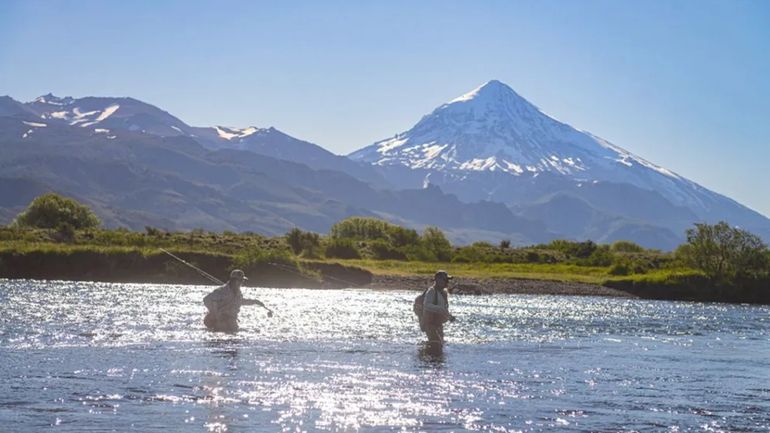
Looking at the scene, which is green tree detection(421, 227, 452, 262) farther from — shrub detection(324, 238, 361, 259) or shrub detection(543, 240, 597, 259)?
shrub detection(543, 240, 597, 259)

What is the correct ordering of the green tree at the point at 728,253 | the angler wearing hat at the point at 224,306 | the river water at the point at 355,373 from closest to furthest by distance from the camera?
the river water at the point at 355,373 → the angler wearing hat at the point at 224,306 → the green tree at the point at 728,253

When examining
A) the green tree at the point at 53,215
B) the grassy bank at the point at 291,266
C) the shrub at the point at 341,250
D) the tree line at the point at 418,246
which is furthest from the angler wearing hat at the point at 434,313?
the green tree at the point at 53,215

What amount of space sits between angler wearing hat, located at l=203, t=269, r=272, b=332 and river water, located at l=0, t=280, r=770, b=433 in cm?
94

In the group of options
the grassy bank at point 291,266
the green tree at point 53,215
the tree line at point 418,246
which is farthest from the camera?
the green tree at point 53,215

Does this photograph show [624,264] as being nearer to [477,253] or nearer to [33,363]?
[477,253]

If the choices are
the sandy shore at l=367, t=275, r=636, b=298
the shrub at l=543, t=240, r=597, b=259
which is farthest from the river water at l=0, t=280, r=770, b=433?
the shrub at l=543, t=240, r=597, b=259

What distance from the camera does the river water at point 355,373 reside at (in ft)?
70.3

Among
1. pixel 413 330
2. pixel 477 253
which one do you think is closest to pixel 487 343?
pixel 413 330

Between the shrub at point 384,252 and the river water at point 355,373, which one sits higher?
the shrub at point 384,252

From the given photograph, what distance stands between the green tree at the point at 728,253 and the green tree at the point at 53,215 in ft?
215

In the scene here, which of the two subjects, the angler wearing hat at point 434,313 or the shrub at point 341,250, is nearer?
the angler wearing hat at point 434,313

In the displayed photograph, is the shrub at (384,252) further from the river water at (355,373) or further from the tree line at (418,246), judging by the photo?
the river water at (355,373)

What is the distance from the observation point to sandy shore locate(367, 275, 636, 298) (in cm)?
8044

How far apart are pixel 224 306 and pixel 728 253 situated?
63.9 metres
